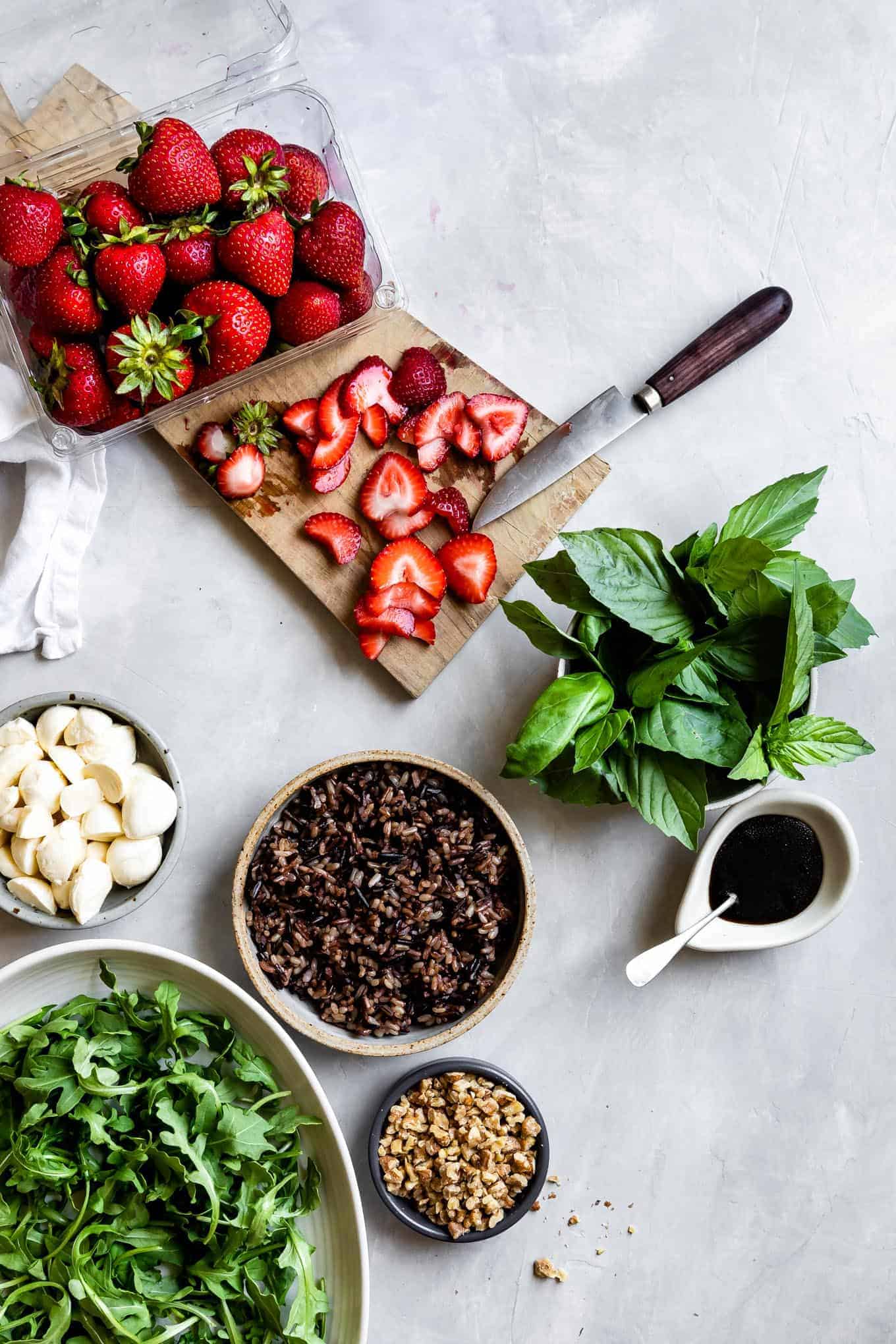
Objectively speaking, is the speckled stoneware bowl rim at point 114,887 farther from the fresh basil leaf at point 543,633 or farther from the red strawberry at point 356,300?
the red strawberry at point 356,300

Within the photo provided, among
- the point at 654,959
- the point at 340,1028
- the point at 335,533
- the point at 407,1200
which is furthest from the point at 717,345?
the point at 407,1200

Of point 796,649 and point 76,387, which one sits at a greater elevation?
point 796,649

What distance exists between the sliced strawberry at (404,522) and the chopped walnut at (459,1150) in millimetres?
796

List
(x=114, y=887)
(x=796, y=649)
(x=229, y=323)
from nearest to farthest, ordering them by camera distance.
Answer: (x=796, y=649) → (x=229, y=323) → (x=114, y=887)

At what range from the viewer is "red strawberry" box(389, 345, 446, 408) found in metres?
1.49

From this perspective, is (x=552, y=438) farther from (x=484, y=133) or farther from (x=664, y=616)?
(x=484, y=133)

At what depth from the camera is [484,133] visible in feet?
5.18

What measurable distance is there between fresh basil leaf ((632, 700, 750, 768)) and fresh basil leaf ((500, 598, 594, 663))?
0.39ft

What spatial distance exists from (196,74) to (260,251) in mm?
382

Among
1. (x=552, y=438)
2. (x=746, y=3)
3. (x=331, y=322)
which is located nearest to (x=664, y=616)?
(x=552, y=438)

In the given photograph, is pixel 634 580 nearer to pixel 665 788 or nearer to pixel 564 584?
pixel 564 584

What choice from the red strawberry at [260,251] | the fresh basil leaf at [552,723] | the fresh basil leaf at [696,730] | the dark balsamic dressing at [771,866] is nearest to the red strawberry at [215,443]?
the red strawberry at [260,251]

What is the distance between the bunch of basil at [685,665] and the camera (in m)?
1.32

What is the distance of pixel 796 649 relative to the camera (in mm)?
1243
